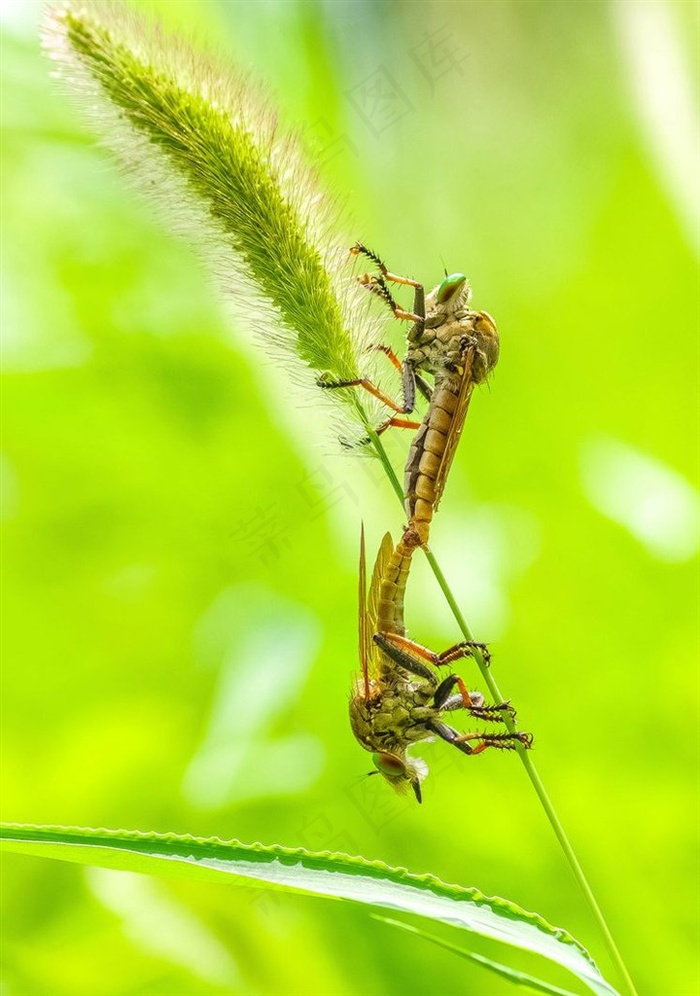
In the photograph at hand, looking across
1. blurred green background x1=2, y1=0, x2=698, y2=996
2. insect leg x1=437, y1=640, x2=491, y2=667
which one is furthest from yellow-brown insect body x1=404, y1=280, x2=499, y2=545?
blurred green background x1=2, y1=0, x2=698, y2=996

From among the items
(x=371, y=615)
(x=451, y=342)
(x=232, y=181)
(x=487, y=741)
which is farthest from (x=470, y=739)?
(x=232, y=181)

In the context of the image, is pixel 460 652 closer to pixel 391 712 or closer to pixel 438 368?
pixel 391 712

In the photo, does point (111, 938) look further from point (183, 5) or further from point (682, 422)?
point (183, 5)

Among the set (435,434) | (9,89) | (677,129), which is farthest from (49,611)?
(677,129)

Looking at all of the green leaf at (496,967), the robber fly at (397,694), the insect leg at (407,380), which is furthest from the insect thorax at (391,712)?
the green leaf at (496,967)

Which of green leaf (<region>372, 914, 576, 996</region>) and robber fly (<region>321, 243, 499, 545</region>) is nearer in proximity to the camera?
green leaf (<region>372, 914, 576, 996</region>)

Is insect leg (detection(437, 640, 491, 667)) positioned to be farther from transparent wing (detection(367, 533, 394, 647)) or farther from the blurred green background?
the blurred green background
